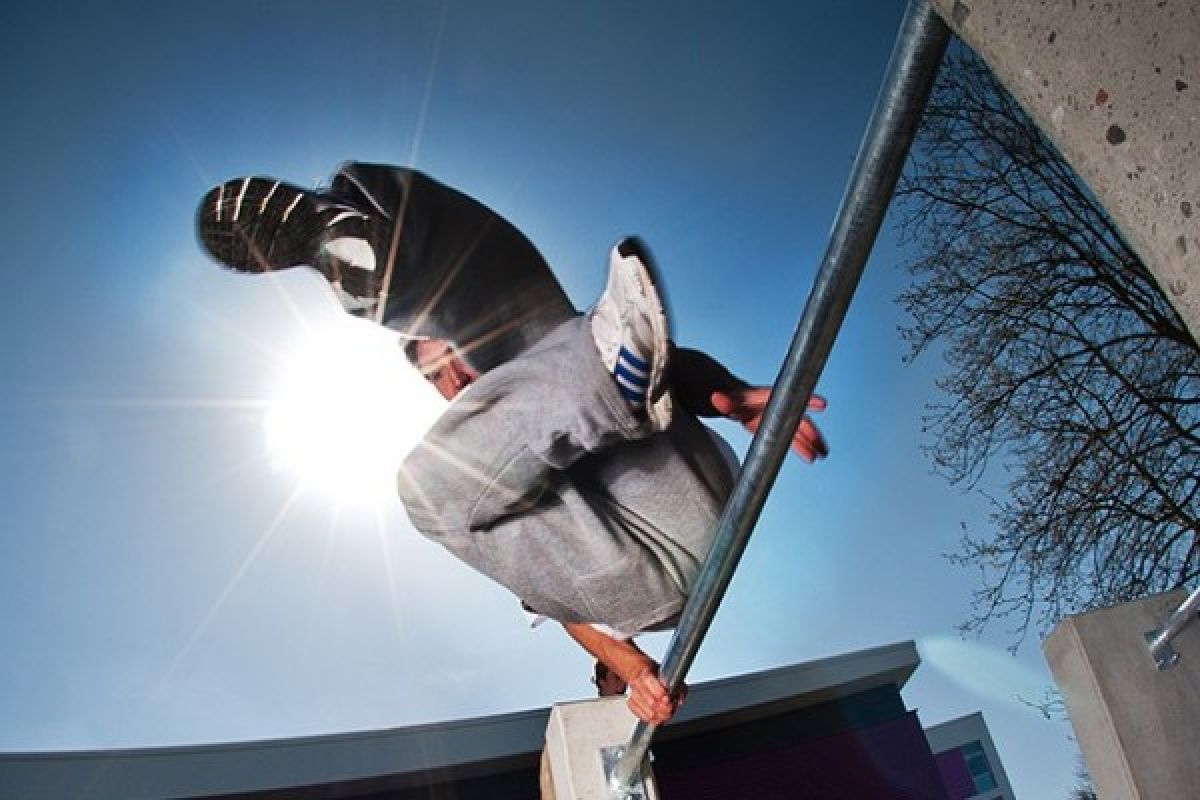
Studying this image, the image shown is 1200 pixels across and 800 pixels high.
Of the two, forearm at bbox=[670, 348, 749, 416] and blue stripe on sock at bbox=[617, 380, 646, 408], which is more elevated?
forearm at bbox=[670, 348, 749, 416]

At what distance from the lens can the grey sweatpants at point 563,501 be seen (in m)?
1.48

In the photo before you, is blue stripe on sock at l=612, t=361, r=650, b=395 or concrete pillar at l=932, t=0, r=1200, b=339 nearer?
concrete pillar at l=932, t=0, r=1200, b=339

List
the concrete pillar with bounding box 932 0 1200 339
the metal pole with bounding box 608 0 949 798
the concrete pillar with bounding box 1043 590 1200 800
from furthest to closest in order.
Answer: the concrete pillar with bounding box 1043 590 1200 800 < the metal pole with bounding box 608 0 949 798 < the concrete pillar with bounding box 932 0 1200 339

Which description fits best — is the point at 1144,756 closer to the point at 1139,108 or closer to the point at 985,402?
the point at 1139,108

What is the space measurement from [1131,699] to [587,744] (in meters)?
2.04

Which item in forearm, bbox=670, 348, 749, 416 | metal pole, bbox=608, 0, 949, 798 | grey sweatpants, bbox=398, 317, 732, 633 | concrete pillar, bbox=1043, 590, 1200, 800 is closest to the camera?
metal pole, bbox=608, 0, 949, 798

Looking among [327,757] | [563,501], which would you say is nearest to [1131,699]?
[563,501]

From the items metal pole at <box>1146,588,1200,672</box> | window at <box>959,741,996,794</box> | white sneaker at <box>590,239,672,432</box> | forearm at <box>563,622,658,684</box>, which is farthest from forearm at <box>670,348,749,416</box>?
window at <box>959,741,996,794</box>

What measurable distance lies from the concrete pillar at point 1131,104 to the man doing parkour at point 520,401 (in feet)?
2.29

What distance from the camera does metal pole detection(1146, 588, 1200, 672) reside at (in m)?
2.77

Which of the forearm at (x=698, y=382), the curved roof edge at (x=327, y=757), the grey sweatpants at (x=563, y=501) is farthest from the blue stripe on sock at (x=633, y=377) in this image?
the curved roof edge at (x=327, y=757)

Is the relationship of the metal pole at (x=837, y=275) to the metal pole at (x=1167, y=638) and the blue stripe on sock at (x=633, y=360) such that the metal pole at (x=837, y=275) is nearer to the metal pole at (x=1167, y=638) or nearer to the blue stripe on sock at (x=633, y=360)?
the blue stripe on sock at (x=633, y=360)

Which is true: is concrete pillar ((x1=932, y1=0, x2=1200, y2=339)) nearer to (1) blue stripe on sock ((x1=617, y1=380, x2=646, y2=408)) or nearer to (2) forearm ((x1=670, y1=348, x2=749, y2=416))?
(1) blue stripe on sock ((x1=617, y1=380, x2=646, y2=408))

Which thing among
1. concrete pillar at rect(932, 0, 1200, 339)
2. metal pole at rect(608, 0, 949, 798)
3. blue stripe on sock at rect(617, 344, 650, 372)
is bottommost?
concrete pillar at rect(932, 0, 1200, 339)
